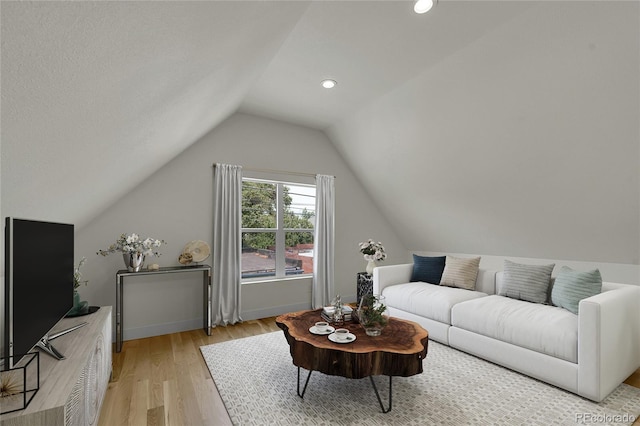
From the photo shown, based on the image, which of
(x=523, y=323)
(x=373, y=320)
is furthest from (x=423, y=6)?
(x=523, y=323)

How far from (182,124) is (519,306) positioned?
11.5 ft

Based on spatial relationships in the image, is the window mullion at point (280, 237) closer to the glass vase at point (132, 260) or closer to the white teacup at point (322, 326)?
the glass vase at point (132, 260)

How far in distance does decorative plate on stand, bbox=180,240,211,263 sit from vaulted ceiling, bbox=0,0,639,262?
1110 millimetres

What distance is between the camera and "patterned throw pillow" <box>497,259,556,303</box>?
10.5ft

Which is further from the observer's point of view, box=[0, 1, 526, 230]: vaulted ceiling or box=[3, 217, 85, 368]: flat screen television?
box=[3, 217, 85, 368]: flat screen television

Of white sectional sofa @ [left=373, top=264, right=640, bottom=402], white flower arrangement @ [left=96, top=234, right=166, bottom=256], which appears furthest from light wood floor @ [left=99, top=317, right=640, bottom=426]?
white flower arrangement @ [left=96, top=234, right=166, bottom=256]

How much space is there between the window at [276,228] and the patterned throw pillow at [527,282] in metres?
2.70

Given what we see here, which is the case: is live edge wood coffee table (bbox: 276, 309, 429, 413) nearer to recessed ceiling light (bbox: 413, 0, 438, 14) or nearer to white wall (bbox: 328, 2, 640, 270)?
→ white wall (bbox: 328, 2, 640, 270)

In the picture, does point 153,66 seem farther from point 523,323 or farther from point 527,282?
point 527,282

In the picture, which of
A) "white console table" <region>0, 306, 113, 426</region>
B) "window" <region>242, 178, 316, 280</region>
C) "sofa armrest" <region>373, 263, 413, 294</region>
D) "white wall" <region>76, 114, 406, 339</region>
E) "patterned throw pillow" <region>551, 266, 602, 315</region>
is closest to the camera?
"white console table" <region>0, 306, 113, 426</region>

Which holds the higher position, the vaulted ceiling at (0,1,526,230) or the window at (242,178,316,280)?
the vaulted ceiling at (0,1,526,230)

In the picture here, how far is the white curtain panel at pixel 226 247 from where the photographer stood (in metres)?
4.04

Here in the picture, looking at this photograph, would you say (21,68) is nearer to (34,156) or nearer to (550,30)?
(34,156)

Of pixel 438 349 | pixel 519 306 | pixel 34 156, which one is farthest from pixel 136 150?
pixel 519 306
